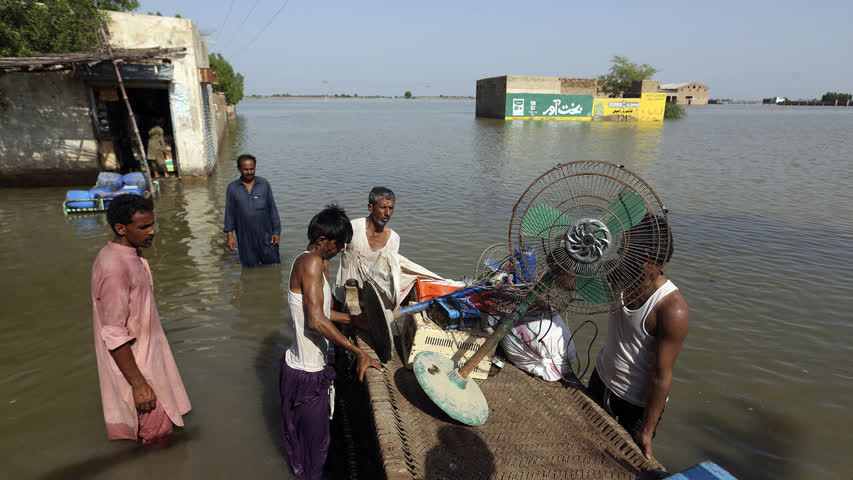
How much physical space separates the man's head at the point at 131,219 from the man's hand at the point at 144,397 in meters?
0.77

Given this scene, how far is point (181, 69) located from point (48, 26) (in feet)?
8.22

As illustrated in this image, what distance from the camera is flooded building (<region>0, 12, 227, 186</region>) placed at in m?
10.3

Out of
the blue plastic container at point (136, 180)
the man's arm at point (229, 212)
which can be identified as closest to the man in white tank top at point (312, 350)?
the man's arm at point (229, 212)

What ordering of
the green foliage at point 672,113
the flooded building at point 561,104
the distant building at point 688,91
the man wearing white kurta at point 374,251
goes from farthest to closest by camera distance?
the distant building at point 688,91 < the green foliage at point 672,113 < the flooded building at point 561,104 < the man wearing white kurta at point 374,251

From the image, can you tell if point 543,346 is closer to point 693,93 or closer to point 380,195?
point 380,195

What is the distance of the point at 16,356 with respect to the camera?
4.09 m

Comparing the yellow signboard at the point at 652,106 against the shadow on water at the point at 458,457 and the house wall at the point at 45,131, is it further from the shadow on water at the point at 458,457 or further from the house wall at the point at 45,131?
the shadow on water at the point at 458,457

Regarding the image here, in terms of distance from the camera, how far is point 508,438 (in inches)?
98.3

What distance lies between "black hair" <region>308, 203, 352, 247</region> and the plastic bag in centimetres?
137

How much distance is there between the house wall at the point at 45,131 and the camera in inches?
415

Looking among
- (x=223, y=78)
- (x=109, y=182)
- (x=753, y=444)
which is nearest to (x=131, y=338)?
(x=753, y=444)

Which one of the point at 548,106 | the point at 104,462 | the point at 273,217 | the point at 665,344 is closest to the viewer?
the point at 665,344

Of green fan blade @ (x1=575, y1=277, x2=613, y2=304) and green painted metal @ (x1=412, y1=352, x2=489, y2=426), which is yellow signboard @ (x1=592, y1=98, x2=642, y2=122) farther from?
green painted metal @ (x1=412, y1=352, x2=489, y2=426)

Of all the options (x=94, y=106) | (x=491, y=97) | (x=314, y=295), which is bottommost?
(x=314, y=295)
